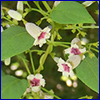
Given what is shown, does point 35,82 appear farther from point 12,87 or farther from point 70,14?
point 70,14

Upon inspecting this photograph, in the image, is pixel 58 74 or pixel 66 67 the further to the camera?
pixel 58 74

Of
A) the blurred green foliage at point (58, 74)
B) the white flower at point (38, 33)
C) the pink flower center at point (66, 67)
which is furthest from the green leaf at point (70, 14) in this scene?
the blurred green foliage at point (58, 74)

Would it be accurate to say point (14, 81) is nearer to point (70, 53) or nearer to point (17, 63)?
point (70, 53)

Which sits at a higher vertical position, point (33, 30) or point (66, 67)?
point (33, 30)

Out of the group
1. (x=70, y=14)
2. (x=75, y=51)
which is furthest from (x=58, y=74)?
(x=70, y=14)

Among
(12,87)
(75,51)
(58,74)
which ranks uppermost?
(75,51)

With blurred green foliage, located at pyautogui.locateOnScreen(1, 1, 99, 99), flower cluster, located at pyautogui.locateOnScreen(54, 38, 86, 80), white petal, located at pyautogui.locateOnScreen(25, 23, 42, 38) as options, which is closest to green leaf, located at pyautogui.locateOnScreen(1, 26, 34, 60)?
white petal, located at pyautogui.locateOnScreen(25, 23, 42, 38)

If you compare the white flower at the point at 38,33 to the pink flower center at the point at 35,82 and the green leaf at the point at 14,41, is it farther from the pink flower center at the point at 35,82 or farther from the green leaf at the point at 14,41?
the pink flower center at the point at 35,82
